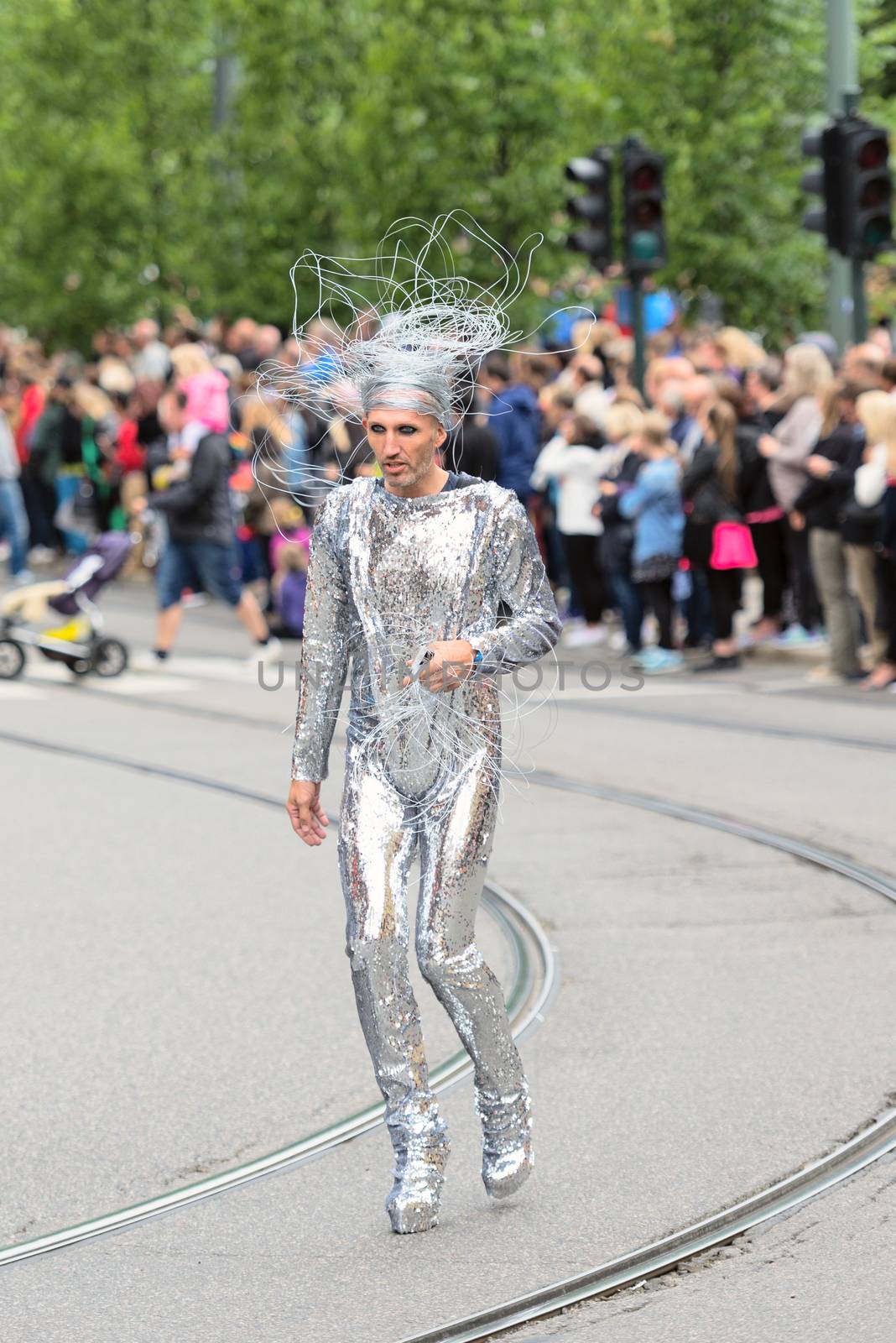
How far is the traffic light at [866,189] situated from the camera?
16.3m

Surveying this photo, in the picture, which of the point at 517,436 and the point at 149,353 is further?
the point at 149,353

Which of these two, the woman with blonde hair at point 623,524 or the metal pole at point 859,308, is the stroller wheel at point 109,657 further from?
the metal pole at point 859,308

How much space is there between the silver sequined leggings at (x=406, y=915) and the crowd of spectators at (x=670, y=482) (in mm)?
6991

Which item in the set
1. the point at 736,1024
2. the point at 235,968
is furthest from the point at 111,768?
the point at 736,1024

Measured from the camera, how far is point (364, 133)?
906 inches

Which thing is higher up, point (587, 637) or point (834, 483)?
point (834, 483)

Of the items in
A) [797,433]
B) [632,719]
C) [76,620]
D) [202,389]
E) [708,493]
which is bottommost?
[632,719]

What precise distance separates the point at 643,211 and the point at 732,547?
3.74 metres

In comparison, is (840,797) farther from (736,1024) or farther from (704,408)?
(704,408)

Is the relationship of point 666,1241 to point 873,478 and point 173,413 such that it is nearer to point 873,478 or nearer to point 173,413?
point 873,478

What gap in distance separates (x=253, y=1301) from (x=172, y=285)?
25055 millimetres

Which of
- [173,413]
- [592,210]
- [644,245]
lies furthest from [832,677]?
[173,413]

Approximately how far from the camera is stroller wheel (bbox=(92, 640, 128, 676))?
52.7 ft

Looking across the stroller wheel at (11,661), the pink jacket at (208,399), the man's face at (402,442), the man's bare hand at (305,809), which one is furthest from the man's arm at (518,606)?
the stroller wheel at (11,661)
